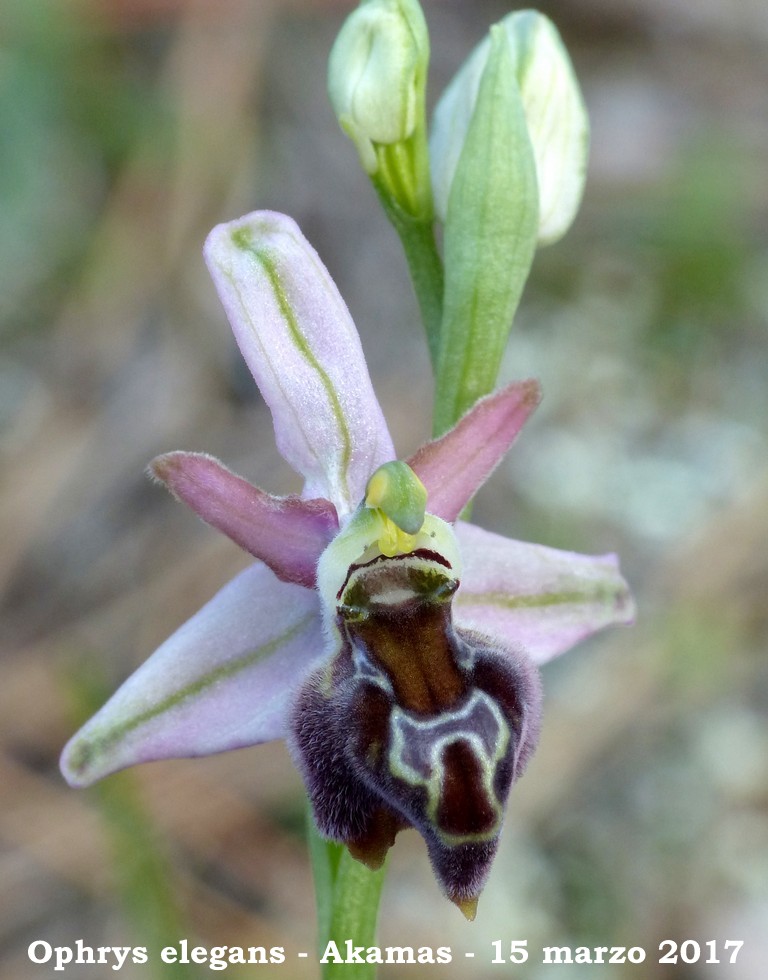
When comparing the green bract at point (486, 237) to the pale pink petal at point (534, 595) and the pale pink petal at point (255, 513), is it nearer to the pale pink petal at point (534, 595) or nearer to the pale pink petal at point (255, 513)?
the pale pink petal at point (534, 595)

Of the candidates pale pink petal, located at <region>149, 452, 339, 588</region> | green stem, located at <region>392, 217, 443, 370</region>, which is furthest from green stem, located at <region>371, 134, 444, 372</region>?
pale pink petal, located at <region>149, 452, 339, 588</region>

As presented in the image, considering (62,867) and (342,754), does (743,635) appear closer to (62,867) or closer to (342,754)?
(62,867)

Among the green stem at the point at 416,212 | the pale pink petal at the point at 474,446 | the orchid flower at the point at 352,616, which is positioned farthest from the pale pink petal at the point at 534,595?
the green stem at the point at 416,212

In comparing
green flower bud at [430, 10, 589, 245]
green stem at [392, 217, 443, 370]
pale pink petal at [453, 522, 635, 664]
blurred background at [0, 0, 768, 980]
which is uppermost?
green flower bud at [430, 10, 589, 245]

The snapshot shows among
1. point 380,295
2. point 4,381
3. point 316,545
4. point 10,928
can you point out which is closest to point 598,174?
point 380,295

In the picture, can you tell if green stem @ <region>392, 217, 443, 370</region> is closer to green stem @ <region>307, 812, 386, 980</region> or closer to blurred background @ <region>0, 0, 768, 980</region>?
green stem @ <region>307, 812, 386, 980</region>
